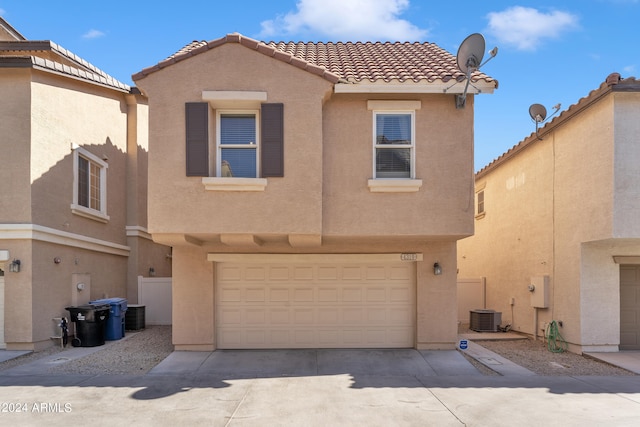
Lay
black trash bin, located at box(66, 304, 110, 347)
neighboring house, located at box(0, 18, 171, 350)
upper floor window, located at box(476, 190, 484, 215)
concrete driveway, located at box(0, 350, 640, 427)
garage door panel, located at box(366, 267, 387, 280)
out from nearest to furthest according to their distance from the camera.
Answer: concrete driveway, located at box(0, 350, 640, 427)
neighboring house, located at box(0, 18, 171, 350)
garage door panel, located at box(366, 267, 387, 280)
black trash bin, located at box(66, 304, 110, 347)
upper floor window, located at box(476, 190, 484, 215)

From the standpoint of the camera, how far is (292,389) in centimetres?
712

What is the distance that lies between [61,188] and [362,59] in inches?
323

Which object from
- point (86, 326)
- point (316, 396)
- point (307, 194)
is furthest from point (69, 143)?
point (316, 396)

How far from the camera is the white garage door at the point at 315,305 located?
9.74 metres

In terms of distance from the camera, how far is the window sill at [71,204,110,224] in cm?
1121

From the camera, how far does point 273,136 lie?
26.8 feet

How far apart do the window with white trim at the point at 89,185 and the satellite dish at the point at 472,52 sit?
9852 millimetres

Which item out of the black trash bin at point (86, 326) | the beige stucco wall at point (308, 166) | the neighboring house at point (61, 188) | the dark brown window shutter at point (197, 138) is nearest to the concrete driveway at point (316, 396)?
the black trash bin at point (86, 326)

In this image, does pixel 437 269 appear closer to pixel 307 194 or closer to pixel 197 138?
pixel 307 194

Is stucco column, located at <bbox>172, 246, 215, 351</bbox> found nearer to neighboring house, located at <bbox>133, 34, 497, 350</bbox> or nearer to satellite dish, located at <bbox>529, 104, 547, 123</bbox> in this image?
neighboring house, located at <bbox>133, 34, 497, 350</bbox>

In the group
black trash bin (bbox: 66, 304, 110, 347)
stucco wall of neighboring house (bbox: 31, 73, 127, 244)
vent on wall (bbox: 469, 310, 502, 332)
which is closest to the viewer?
stucco wall of neighboring house (bbox: 31, 73, 127, 244)

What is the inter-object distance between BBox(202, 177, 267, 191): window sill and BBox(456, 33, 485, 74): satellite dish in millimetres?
4594

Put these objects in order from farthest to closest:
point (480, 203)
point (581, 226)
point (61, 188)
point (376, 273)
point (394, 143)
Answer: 1. point (480, 203)
2. point (61, 188)
3. point (376, 273)
4. point (581, 226)
5. point (394, 143)

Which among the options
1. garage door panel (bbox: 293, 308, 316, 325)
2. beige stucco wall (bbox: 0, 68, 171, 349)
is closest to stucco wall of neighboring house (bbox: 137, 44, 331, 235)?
garage door panel (bbox: 293, 308, 316, 325)
